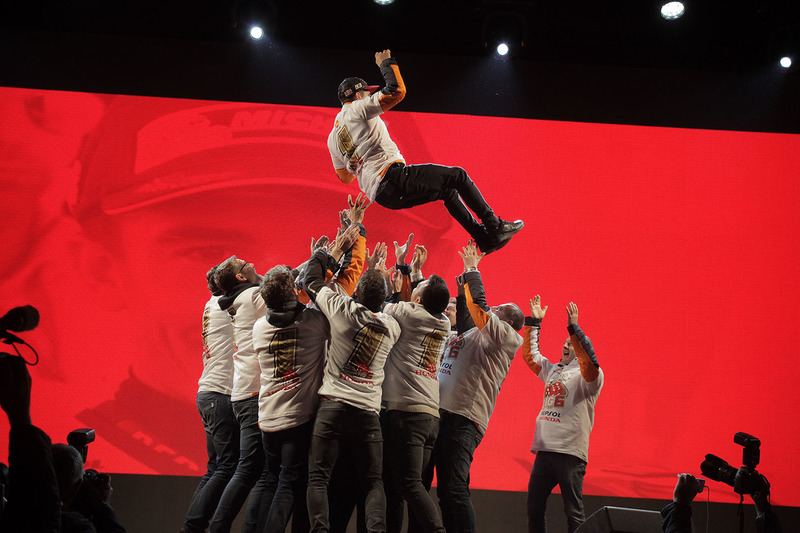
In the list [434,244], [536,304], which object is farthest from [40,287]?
[536,304]

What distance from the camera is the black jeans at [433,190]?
423 centimetres

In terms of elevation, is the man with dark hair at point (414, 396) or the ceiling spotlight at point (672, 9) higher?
the ceiling spotlight at point (672, 9)

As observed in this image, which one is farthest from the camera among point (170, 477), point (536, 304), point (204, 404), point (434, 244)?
point (434, 244)

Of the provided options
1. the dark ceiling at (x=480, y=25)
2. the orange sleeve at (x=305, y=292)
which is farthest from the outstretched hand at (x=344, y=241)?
the dark ceiling at (x=480, y=25)

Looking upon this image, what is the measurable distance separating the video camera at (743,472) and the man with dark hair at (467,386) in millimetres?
1229

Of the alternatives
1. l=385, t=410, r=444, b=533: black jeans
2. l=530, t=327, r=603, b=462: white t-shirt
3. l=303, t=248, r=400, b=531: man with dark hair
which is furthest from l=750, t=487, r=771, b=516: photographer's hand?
l=303, t=248, r=400, b=531: man with dark hair

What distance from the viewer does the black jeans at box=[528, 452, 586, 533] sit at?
448 centimetres

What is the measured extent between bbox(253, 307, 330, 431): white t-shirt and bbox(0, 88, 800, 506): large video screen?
2294 mm

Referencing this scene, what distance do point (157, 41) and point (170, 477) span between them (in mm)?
3836

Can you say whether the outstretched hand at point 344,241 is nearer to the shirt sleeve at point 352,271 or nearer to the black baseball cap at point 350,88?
the shirt sleeve at point 352,271

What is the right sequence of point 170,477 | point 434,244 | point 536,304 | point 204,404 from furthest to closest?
point 434,244 < point 170,477 < point 536,304 < point 204,404

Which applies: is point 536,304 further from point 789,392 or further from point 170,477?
point 170,477

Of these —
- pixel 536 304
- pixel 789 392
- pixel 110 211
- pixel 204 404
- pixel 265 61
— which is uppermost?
pixel 265 61

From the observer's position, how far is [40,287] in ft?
19.0
